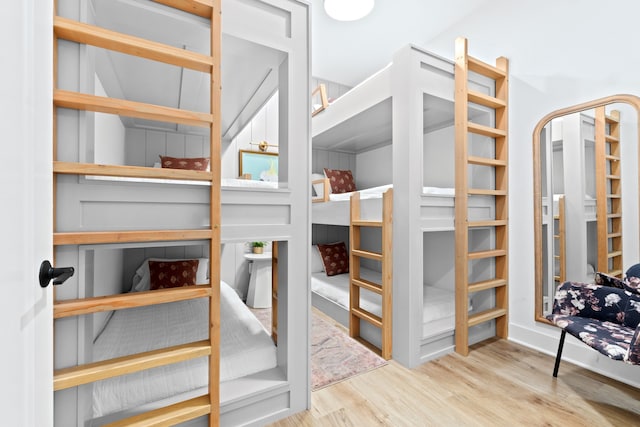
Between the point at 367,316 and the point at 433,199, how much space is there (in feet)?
3.53

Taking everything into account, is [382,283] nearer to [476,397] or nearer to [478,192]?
[476,397]

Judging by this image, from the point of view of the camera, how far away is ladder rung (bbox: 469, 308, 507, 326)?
2.24 metres

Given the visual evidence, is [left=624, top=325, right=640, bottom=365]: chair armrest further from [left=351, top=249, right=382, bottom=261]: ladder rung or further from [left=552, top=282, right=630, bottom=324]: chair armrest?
[left=351, top=249, right=382, bottom=261]: ladder rung

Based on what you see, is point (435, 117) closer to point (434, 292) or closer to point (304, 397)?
point (434, 292)

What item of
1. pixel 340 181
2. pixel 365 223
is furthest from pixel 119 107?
pixel 340 181

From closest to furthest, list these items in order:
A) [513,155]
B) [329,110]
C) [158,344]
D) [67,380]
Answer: [67,380] < [158,344] < [513,155] < [329,110]

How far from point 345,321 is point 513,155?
208 centimetres

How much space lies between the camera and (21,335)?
0.65 meters

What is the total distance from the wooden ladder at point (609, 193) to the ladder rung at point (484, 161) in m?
0.58

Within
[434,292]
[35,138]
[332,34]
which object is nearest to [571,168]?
[434,292]

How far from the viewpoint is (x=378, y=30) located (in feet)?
10.3

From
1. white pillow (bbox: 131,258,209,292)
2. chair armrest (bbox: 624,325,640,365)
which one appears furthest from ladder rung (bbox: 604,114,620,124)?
white pillow (bbox: 131,258,209,292)

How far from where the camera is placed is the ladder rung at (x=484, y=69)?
227 cm

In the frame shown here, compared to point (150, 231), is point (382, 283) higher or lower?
lower
